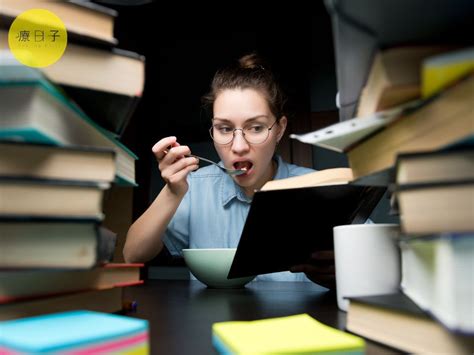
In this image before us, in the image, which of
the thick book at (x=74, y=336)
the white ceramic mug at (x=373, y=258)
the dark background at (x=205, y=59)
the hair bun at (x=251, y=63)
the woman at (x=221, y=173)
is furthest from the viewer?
the dark background at (x=205, y=59)

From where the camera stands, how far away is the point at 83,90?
1.30ft

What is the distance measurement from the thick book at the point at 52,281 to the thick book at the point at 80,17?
218mm

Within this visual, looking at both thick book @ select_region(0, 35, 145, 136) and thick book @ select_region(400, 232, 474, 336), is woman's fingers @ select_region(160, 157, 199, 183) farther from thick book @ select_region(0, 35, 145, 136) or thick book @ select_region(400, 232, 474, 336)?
thick book @ select_region(400, 232, 474, 336)

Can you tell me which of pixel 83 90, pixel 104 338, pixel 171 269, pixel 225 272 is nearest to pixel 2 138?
pixel 83 90

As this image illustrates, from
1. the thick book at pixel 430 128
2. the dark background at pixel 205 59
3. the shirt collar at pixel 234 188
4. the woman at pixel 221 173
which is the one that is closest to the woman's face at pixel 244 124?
the woman at pixel 221 173

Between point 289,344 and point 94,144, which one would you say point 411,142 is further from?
point 94,144

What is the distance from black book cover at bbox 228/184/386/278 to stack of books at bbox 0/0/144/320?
0.25 meters

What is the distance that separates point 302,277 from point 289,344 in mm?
1068

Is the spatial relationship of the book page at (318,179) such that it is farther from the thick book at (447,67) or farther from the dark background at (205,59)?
the dark background at (205,59)

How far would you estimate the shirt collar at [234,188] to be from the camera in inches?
58.2

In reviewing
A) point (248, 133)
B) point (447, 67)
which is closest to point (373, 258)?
point (447, 67)

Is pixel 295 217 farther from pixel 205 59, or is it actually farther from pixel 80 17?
pixel 205 59

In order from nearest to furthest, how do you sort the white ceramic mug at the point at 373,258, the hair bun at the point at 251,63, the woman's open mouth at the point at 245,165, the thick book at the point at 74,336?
1. the thick book at the point at 74,336
2. the white ceramic mug at the point at 373,258
3. the woman's open mouth at the point at 245,165
4. the hair bun at the point at 251,63

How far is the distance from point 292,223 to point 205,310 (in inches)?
8.4
